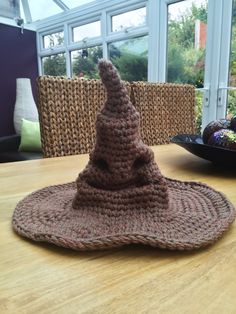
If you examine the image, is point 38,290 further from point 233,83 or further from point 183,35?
point 183,35

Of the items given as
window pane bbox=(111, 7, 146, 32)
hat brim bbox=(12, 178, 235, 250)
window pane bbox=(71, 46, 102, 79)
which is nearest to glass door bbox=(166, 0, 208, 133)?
window pane bbox=(111, 7, 146, 32)

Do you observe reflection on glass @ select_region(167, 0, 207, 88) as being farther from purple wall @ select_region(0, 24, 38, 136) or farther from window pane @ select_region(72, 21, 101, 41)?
purple wall @ select_region(0, 24, 38, 136)

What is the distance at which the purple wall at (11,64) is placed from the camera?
13.0 feet

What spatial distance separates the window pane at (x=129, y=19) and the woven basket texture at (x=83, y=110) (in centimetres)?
219

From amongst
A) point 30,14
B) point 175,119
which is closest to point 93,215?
point 175,119

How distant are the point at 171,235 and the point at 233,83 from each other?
2.38 meters

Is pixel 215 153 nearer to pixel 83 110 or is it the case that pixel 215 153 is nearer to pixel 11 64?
pixel 83 110

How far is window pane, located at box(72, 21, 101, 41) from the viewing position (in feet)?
11.9

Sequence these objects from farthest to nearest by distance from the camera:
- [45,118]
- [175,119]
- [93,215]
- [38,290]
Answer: [175,119], [45,118], [93,215], [38,290]

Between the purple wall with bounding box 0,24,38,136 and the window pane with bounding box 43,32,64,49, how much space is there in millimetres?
196

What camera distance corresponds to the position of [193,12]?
103 inches

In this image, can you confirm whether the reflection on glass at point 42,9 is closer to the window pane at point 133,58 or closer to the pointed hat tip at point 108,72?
the window pane at point 133,58

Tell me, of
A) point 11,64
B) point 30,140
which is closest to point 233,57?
point 30,140

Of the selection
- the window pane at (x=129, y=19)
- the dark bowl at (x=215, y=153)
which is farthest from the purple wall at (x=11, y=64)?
the dark bowl at (x=215, y=153)
